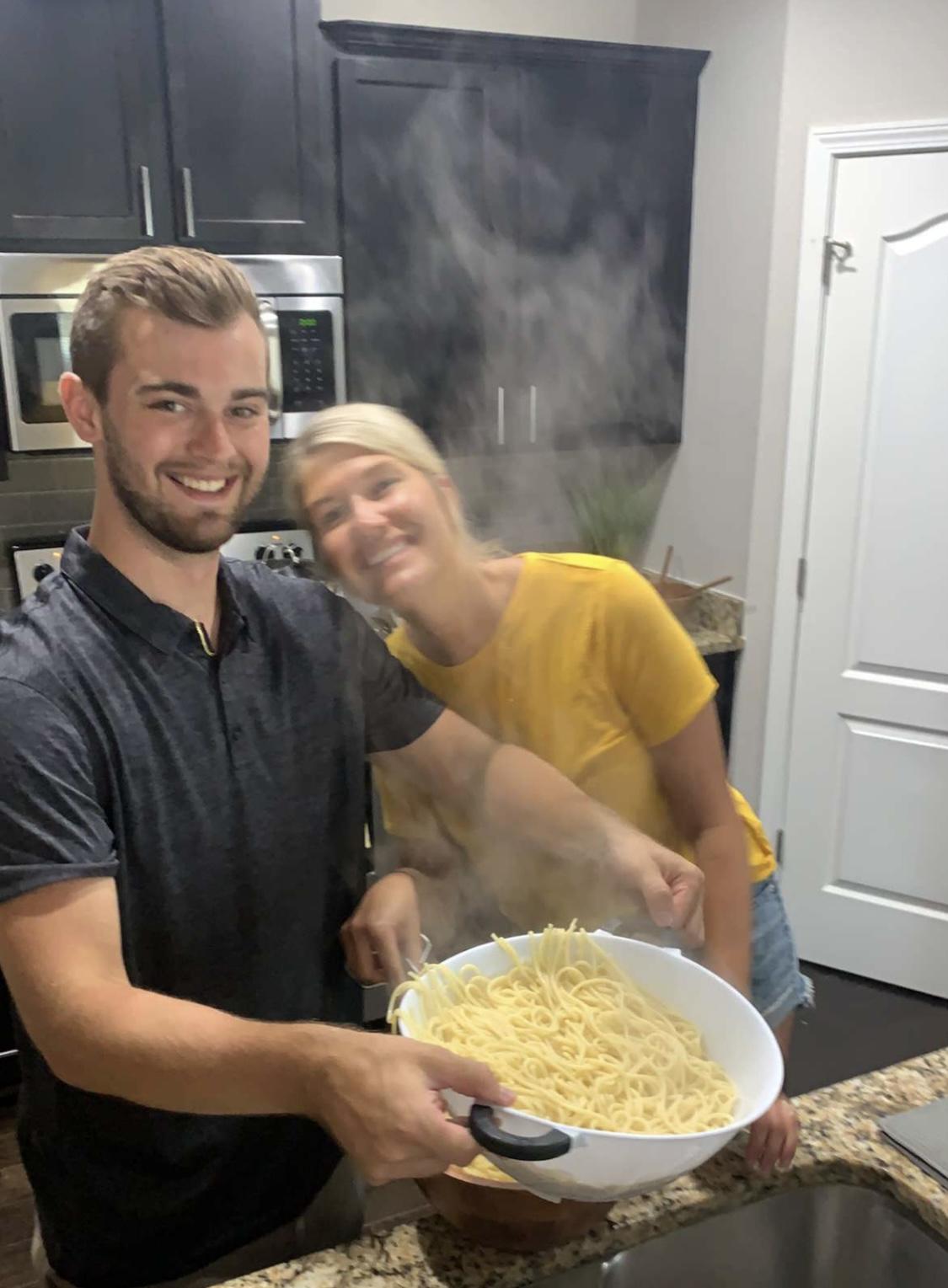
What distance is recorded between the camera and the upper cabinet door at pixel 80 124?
191cm

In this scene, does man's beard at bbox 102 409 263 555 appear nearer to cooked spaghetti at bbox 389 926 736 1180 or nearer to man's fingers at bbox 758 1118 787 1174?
cooked spaghetti at bbox 389 926 736 1180

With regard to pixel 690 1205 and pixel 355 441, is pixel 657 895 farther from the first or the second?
pixel 355 441

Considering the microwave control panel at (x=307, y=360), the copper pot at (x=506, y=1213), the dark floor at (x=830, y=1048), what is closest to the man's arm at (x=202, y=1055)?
the copper pot at (x=506, y=1213)

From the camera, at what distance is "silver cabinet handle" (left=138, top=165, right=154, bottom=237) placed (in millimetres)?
2041

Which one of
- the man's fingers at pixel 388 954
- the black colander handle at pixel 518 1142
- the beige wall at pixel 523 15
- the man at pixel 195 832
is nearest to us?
the black colander handle at pixel 518 1142

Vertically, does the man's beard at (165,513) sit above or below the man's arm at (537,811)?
above

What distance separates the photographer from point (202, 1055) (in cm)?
74

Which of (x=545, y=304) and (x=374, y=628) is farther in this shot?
(x=545, y=304)

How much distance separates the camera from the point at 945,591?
2408mm

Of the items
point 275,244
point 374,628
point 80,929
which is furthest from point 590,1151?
point 275,244

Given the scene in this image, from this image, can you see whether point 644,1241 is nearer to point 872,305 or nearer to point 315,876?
point 315,876

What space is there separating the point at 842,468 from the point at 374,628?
1687 millimetres

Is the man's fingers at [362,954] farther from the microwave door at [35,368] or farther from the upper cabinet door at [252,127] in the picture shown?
the upper cabinet door at [252,127]

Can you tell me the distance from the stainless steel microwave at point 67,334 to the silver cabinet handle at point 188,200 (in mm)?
103
